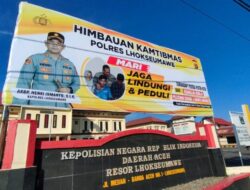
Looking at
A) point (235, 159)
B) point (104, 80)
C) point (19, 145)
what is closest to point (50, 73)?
point (104, 80)

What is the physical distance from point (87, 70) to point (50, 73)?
1485 mm

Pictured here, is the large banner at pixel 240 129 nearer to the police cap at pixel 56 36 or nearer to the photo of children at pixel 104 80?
the photo of children at pixel 104 80

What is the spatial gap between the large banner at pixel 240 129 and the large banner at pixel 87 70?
9.42 ft

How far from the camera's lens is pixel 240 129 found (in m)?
13.0

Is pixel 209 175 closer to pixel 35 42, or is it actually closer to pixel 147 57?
pixel 147 57

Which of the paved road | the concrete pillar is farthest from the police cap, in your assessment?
the paved road

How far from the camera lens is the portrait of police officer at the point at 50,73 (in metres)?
6.62

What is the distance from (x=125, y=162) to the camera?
7570mm

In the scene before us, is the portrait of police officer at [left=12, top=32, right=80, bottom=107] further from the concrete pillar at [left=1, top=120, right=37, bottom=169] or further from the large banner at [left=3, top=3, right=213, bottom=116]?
the concrete pillar at [left=1, top=120, right=37, bottom=169]

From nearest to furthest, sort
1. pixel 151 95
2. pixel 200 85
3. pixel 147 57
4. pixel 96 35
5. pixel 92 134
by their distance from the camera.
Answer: pixel 96 35
pixel 151 95
pixel 147 57
pixel 200 85
pixel 92 134

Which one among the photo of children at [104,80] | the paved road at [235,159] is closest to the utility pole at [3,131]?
the photo of children at [104,80]

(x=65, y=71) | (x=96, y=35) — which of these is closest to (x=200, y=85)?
(x=96, y=35)

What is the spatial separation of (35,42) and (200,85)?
9575mm

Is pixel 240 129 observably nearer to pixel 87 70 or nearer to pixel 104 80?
pixel 104 80
